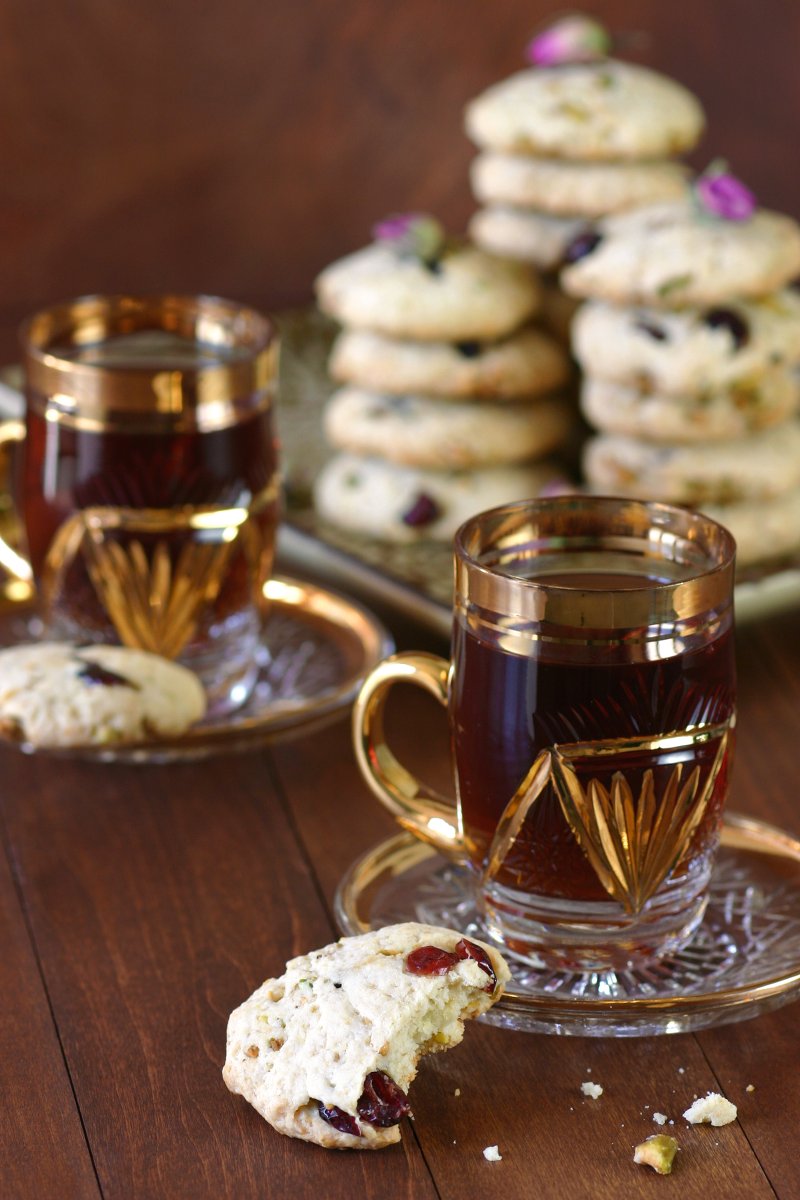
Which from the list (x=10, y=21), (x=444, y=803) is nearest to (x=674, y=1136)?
(x=444, y=803)

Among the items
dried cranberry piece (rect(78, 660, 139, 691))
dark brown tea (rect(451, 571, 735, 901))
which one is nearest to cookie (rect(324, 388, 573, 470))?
dried cranberry piece (rect(78, 660, 139, 691))

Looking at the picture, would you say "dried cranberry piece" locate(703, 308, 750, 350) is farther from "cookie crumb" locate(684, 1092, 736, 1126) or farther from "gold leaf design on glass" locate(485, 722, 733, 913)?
"cookie crumb" locate(684, 1092, 736, 1126)

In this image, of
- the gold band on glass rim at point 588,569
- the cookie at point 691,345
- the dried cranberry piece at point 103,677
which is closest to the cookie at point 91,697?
the dried cranberry piece at point 103,677

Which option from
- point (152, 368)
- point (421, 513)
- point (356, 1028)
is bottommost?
point (421, 513)

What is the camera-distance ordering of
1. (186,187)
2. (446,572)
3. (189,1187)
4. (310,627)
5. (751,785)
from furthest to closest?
(186,187) < (446,572) < (310,627) < (751,785) < (189,1187)

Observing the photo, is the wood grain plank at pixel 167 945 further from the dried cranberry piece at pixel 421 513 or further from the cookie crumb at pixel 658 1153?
the dried cranberry piece at pixel 421 513

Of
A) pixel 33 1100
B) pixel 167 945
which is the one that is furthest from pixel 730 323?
pixel 33 1100

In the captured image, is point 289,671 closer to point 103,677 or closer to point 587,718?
point 103,677

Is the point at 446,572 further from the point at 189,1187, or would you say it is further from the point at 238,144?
the point at 238,144
